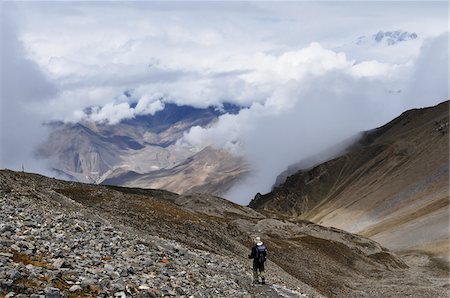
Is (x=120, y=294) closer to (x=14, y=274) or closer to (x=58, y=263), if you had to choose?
(x=58, y=263)

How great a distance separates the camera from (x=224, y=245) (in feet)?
207

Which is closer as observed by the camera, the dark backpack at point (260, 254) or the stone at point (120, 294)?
the stone at point (120, 294)

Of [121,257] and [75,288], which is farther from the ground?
[121,257]

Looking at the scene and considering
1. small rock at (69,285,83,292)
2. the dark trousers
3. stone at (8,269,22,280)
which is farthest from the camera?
the dark trousers

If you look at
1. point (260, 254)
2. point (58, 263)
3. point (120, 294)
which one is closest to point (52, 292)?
point (120, 294)

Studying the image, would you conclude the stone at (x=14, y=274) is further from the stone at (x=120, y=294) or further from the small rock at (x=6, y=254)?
the stone at (x=120, y=294)

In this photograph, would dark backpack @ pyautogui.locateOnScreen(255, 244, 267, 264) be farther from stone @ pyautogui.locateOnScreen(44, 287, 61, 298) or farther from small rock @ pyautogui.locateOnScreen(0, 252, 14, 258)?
stone @ pyautogui.locateOnScreen(44, 287, 61, 298)

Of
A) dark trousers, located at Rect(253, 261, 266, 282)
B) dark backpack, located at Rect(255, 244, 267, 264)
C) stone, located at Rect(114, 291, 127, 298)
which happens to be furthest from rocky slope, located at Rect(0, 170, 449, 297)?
dark backpack, located at Rect(255, 244, 267, 264)

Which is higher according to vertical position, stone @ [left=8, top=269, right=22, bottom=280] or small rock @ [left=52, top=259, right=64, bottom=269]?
small rock @ [left=52, top=259, right=64, bottom=269]

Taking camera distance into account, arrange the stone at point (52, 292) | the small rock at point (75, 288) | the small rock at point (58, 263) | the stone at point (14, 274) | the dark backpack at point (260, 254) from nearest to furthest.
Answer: the stone at point (52, 292) < the stone at point (14, 274) < the small rock at point (75, 288) < the small rock at point (58, 263) < the dark backpack at point (260, 254)

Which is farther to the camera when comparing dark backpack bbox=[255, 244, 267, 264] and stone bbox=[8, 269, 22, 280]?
dark backpack bbox=[255, 244, 267, 264]

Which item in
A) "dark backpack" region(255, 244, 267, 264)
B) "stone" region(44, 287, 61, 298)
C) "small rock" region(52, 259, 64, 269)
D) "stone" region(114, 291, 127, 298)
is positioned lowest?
"stone" region(44, 287, 61, 298)

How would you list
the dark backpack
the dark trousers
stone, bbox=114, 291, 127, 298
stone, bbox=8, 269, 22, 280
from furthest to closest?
the dark trousers
the dark backpack
stone, bbox=114, 291, 127, 298
stone, bbox=8, 269, 22, 280

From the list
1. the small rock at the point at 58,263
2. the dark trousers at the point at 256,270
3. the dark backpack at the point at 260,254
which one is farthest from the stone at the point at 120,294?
the dark trousers at the point at 256,270
